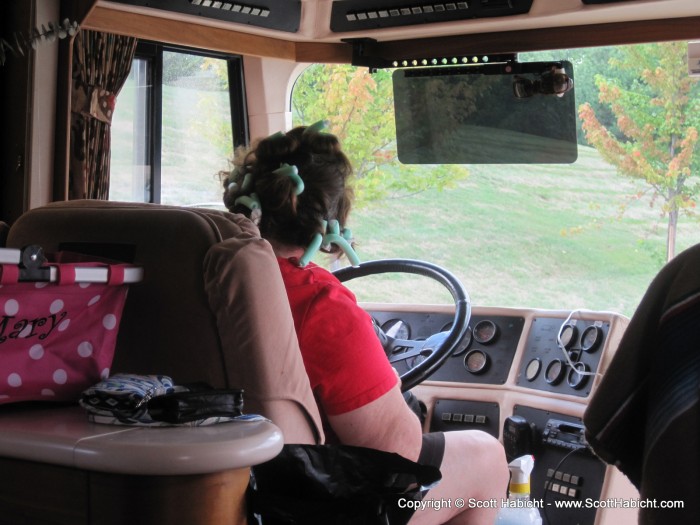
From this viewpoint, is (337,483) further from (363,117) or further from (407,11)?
(363,117)

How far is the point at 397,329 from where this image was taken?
3.16 meters

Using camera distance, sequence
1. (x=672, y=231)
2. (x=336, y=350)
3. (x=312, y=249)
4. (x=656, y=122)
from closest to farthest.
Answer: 1. (x=336, y=350)
2. (x=312, y=249)
3. (x=656, y=122)
4. (x=672, y=231)

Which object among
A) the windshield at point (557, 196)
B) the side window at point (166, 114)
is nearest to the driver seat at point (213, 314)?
the side window at point (166, 114)

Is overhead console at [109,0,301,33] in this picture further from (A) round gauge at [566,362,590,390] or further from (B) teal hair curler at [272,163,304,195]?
(A) round gauge at [566,362,590,390]

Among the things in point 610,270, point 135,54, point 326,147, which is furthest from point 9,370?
point 610,270

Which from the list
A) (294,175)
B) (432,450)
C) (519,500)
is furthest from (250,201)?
(519,500)

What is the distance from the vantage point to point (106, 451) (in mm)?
1174

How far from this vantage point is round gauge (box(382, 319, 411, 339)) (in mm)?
3135

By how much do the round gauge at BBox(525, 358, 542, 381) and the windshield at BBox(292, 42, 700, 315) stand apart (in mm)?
4415

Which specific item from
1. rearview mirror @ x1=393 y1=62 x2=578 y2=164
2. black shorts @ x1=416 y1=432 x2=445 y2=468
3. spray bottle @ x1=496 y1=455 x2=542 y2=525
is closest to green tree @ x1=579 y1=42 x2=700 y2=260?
rearview mirror @ x1=393 y1=62 x2=578 y2=164

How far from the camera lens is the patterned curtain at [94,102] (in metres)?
3.55

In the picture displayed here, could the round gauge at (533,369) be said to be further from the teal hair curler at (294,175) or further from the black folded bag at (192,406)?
the black folded bag at (192,406)

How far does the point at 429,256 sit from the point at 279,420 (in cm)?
961

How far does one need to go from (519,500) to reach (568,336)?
25.5 inches
